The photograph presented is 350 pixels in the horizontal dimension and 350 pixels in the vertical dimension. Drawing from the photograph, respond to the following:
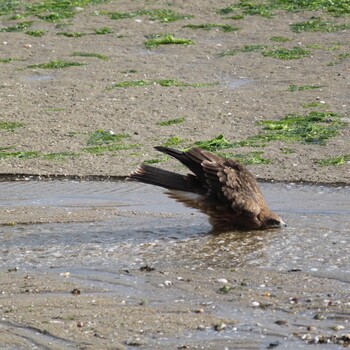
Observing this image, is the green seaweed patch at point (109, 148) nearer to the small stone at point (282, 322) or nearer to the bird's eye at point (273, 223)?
the bird's eye at point (273, 223)

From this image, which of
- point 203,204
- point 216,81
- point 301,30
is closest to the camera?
point 203,204

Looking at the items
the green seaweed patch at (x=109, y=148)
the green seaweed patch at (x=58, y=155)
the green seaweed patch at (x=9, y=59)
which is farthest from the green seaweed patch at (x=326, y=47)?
the green seaweed patch at (x=58, y=155)

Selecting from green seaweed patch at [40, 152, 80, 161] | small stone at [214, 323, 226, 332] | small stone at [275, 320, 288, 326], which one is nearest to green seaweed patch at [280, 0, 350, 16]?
green seaweed patch at [40, 152, 80, 161]

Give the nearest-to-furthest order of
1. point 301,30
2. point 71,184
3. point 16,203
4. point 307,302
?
point 307,302, point 16,203, point 71,184, point 301,30

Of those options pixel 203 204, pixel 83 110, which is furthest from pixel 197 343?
pixel 83 110

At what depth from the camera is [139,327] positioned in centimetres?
691

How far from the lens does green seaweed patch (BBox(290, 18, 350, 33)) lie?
1733 centimetres

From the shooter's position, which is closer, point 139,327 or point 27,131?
point 139,327

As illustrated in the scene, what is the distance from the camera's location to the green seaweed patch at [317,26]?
1733cm

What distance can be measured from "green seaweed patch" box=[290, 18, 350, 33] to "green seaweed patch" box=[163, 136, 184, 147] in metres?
5.74

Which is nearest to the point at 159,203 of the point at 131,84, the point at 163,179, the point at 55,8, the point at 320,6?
the point at 163,179

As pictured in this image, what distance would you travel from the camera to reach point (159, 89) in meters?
14.3

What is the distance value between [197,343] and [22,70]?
31.3 ft

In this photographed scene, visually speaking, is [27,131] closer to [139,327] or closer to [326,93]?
[326,93]
